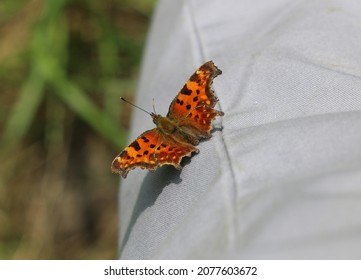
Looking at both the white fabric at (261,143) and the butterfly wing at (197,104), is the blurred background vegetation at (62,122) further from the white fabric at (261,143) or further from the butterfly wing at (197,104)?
the butterfly wing at (197,104)

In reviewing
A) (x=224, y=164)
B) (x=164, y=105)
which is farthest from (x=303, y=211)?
(x=164, y=105)

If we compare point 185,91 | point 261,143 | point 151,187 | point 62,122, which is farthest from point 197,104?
point 62,122

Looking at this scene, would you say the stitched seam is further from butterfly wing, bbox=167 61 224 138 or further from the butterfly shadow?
the butterfly shadow

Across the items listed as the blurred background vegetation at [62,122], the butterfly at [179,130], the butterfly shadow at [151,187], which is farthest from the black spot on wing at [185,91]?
the blurred background vegetation at [62,122]

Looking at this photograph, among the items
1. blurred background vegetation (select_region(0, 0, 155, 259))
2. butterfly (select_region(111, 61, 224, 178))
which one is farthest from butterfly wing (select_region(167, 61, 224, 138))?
blurred background vegetation (select_region(0, 0, 155, 259))

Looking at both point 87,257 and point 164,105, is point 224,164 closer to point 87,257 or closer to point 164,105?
point 164,105

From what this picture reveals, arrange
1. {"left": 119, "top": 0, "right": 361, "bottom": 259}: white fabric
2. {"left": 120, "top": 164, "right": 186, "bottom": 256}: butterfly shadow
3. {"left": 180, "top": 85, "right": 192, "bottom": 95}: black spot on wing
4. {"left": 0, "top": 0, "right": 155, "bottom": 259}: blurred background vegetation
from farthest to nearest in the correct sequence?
{"left": 0, "top": 0, "right": 155, "bottom": 259}: blurred background vegetation, {"left": 180, "top": 85, "right": 192, "bottom": 95}: black spot on wing, {"left": 120, "top": 164, "right": 186, "bottom": 256}: butterfly shadow, {"left": 119, "top": 0, "right": 361, "bottom": 259}: white fabric

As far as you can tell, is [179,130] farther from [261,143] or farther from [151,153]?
[261,143]
